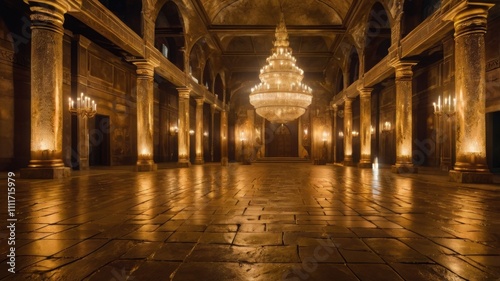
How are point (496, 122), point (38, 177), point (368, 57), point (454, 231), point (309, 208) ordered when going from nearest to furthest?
point (454, 231)
point (309, 208)
point (38, 177)
point (496, 122)
point (368, 57)

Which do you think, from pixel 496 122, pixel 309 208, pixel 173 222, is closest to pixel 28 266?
pixel 173 222

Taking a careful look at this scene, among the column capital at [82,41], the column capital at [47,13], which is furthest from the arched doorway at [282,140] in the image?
the column capital at [47,13]

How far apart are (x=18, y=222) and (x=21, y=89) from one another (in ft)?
26.1

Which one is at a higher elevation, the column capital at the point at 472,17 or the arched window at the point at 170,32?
the arched window at the point at 170,32

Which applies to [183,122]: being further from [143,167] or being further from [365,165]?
[365,165]

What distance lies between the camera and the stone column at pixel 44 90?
21.5ft

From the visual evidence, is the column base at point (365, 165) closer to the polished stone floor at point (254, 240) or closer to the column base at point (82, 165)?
the polished stone floor at point (254, 240)

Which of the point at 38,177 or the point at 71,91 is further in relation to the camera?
the point at 71,91

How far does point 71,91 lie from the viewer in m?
10.6

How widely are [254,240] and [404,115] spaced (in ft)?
32.4

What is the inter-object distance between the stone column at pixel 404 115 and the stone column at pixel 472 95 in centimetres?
359

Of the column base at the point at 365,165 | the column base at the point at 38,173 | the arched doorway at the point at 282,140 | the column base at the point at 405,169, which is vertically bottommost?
the column base at the point at 365,165

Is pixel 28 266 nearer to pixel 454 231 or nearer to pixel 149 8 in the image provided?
pixel 454 231

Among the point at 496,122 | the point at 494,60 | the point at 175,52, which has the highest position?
the point at 175,52
